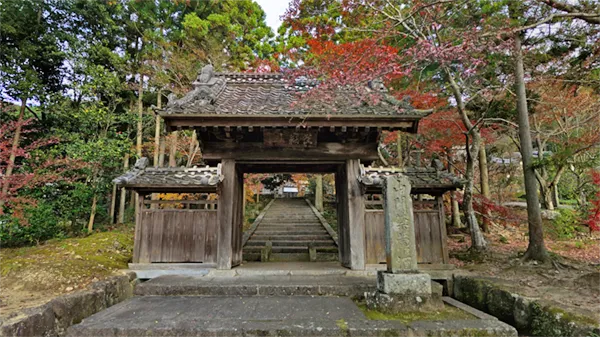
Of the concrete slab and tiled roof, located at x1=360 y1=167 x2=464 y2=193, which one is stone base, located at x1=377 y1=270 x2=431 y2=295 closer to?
the concrete slab

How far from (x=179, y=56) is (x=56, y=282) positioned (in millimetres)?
11994

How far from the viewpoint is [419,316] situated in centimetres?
433

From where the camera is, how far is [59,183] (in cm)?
1127

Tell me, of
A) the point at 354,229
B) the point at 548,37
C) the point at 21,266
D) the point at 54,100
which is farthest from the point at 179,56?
the point at 548,37

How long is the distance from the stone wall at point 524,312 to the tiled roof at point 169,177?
5.91 meters

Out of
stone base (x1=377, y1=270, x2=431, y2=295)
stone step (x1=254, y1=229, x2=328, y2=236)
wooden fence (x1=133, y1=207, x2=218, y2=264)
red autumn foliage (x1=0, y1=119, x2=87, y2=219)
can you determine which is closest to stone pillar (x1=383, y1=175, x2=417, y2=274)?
stone base (x1=377, y1=270, x2=431, y2=295)

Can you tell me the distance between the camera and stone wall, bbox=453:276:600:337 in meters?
3.52

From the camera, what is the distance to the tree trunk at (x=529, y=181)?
22.8 feet

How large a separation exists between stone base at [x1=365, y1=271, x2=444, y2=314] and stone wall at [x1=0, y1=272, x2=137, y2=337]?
470 centimetres

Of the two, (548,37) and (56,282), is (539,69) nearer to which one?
(548,37)

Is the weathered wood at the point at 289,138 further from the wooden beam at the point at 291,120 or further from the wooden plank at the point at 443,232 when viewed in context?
the wooden plank at the point at 443,232

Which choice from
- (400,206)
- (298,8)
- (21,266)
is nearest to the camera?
(400,206)

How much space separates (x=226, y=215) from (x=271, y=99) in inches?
134

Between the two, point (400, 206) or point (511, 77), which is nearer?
point (400, 206)
